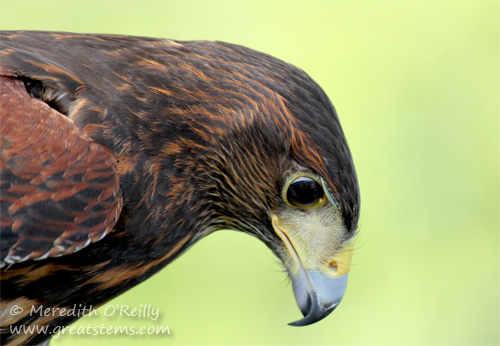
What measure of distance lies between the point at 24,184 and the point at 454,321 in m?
4.69

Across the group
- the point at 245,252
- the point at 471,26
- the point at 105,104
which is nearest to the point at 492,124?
the point at 471,26

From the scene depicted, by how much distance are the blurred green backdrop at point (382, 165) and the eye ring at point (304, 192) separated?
276 centimetres

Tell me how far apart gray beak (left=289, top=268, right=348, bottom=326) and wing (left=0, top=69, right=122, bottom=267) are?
921mm

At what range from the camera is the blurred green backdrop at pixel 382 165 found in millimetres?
6449

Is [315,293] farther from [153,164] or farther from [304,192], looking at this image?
[153,164]

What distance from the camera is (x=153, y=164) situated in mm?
3393

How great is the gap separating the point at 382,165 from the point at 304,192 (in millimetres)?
4173

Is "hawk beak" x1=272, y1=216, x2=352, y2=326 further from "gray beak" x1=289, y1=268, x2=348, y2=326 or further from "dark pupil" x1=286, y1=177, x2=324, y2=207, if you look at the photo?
"dark pupil" x1=286, y1=177, x2=324, y2=207

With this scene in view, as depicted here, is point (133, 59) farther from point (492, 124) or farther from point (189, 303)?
point (492, 124)

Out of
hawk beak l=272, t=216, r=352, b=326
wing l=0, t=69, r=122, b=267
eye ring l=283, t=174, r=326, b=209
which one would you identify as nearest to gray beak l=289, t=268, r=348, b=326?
hawk beak l=272, t=216, r=352, b=326

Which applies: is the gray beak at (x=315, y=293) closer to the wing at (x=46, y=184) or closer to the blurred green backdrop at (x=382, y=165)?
the wing at (x=46, y=184)

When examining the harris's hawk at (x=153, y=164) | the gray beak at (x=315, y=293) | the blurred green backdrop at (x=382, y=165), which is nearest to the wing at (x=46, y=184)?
the harris's hawk at (x=153, y=164)

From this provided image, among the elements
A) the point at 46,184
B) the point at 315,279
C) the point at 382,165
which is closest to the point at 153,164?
the point at 46,184

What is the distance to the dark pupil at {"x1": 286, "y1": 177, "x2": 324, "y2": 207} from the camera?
11.5ft
